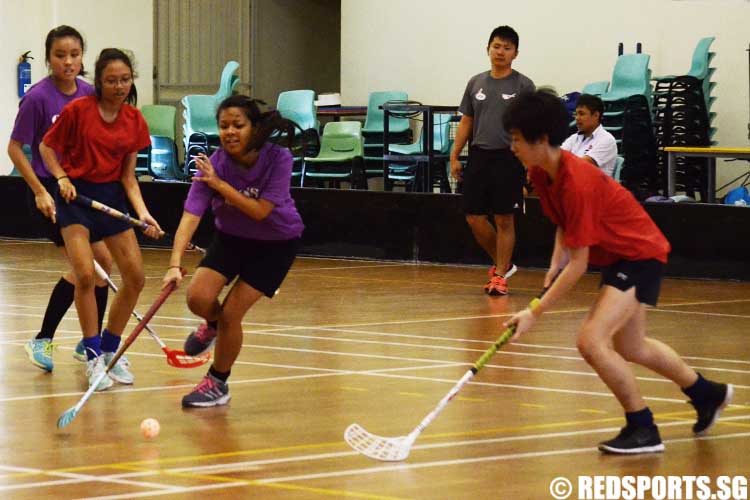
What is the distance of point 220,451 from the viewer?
5.13m

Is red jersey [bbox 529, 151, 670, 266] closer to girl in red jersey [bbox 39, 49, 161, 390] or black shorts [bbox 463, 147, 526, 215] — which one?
girl in red jersey [bbox 39, 49, 161, 390]

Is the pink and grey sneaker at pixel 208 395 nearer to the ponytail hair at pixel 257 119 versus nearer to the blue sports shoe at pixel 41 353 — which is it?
the ponytail hair at pixel 257 119

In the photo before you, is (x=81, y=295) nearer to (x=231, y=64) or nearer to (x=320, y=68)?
(x=231, y=64)

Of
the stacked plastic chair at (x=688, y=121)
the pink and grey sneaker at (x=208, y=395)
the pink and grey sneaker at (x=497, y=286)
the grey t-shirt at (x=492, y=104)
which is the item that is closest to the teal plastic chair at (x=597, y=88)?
the stacked plastic chair at (x=688, y=121)

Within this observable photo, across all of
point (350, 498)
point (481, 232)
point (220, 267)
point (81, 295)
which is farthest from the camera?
point (481, 232)

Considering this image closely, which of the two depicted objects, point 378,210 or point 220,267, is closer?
point 220,267

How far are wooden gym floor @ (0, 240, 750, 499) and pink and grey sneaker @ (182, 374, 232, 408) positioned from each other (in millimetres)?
59

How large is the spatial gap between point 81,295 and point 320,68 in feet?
53.7

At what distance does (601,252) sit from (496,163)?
5399 mm

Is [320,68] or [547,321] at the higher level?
[320,68]

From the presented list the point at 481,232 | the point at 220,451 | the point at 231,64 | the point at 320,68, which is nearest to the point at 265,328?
the point at 481,232

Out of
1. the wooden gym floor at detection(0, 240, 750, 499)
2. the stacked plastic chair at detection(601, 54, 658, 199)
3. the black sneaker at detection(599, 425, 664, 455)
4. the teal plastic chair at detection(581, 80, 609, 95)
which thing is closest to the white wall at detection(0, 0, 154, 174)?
the teal plastic chair at detection(581, 80, 609, 95)

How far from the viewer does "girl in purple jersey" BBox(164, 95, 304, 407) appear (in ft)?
19.2

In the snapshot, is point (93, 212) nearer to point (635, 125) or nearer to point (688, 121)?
point (635, 125)
